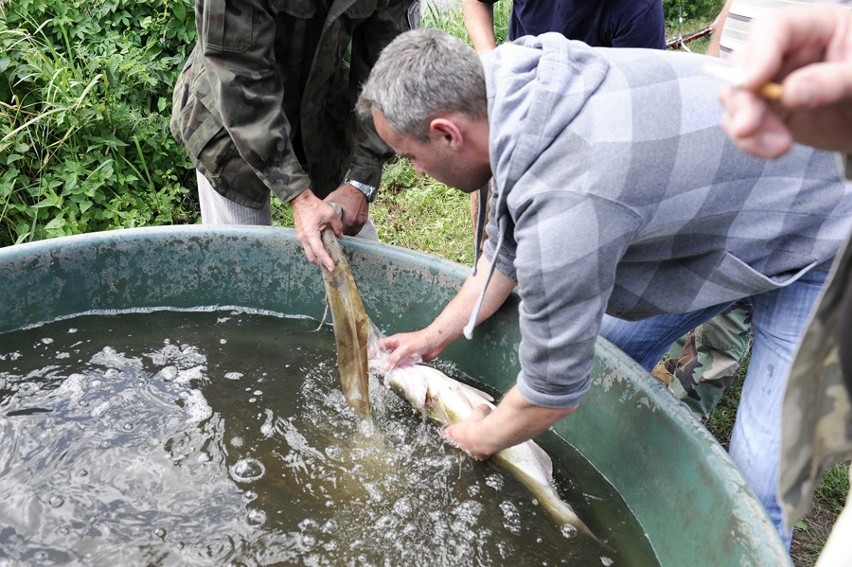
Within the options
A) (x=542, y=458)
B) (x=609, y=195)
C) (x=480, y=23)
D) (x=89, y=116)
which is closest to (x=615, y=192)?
(x=609, y=195)

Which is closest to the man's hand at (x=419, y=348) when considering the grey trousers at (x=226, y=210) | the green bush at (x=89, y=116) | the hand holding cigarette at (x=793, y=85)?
the grey trousers at (x=226, y=210)

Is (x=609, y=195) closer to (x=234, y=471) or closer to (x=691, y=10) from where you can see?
(x=234, y=471)

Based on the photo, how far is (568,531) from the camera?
2230 millimetres

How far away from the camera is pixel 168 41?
4551 mm

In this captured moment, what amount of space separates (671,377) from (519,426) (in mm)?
1513

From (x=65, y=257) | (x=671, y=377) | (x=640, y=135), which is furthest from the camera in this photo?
(x=671, y=377)

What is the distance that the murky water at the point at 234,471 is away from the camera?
2158 mm

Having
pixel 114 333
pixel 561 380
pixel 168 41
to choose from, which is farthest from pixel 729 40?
pixel 168 41

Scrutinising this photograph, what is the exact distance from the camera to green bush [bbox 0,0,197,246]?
13.1ft

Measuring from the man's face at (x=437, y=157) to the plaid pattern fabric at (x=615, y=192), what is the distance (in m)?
0.17

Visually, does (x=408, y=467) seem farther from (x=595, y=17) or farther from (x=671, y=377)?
(x=595, y=17)

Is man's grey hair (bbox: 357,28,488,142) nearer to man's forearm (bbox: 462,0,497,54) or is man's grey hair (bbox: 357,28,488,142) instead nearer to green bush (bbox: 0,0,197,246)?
man's forearm (bbox: 462,0,497,54)

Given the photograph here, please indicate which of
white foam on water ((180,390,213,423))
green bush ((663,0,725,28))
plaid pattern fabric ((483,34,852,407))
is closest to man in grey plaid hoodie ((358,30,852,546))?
plaid pattern fabric ((483,34,852,407))

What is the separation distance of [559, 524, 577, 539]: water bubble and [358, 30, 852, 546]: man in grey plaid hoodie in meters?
0.37
